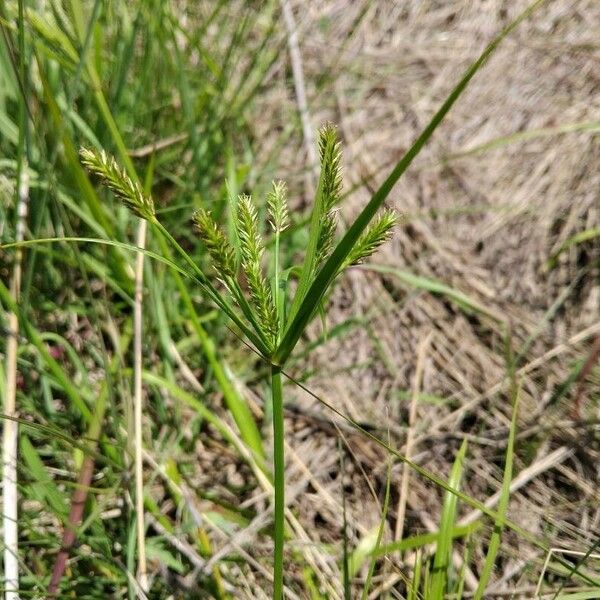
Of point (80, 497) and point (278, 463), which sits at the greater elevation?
point (278, 463)

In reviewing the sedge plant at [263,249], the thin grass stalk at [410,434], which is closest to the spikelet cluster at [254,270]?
the sedge plant at [263,249]

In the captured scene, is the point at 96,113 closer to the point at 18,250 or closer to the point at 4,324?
the point at 18,250

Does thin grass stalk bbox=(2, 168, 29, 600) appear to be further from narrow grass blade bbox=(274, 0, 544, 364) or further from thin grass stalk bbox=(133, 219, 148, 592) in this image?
narrow grass blade bbox=(274, 0, 544, 364)

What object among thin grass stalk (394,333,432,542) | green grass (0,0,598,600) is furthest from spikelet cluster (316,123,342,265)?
thin grass stalk (394,333,432,542)

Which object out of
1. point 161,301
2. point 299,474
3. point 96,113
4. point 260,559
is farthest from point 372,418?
point 96,113

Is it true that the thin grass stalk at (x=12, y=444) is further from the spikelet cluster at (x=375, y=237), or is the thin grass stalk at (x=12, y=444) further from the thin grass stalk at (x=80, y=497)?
the spikelet cluster at (x=375, y=237)

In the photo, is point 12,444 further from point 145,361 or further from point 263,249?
point 263,249

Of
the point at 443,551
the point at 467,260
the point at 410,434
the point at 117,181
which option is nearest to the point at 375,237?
the point at 117,181
